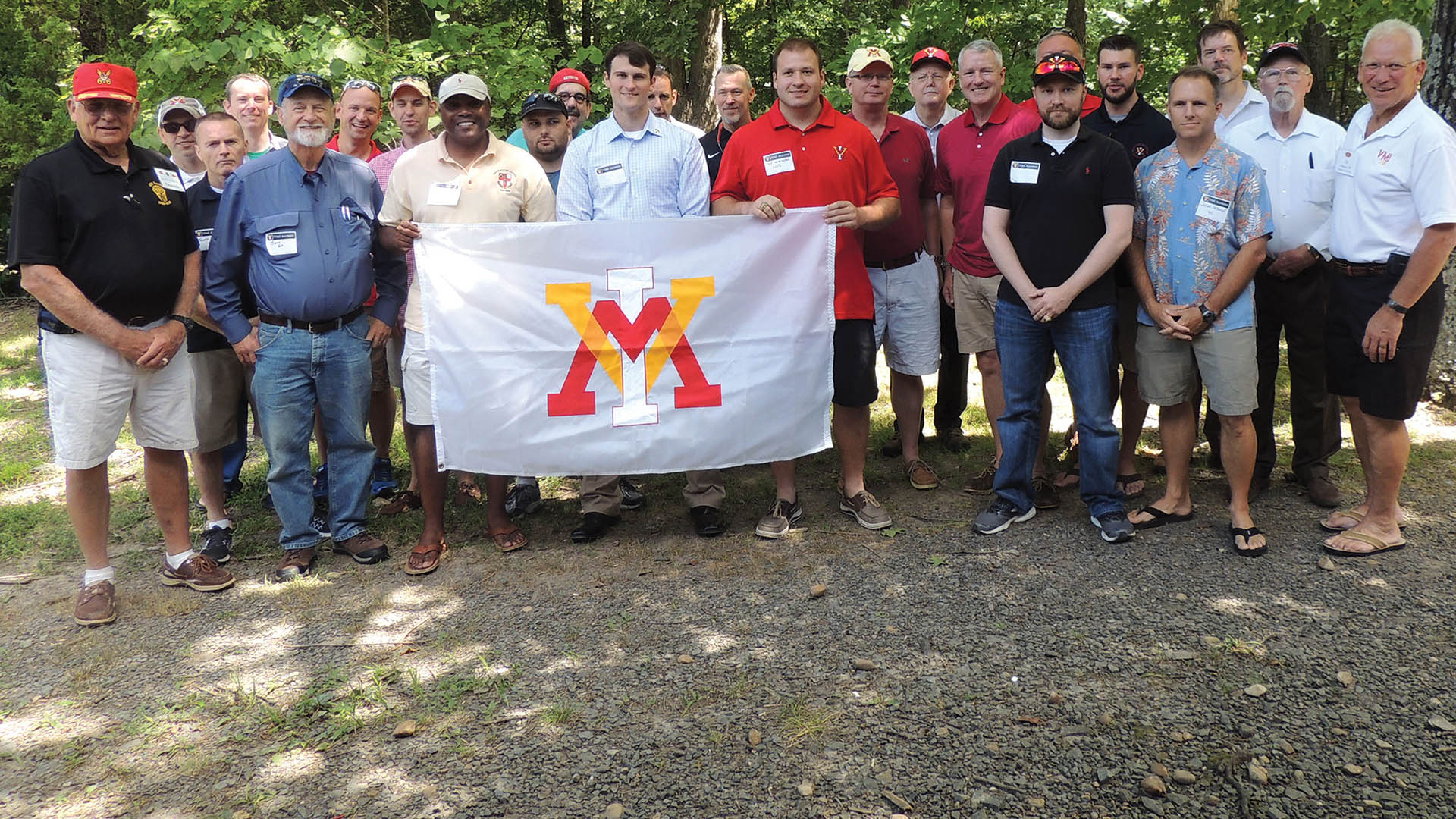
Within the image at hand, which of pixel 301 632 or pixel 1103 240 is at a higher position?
pixel 1103 240

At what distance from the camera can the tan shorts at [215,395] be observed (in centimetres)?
554

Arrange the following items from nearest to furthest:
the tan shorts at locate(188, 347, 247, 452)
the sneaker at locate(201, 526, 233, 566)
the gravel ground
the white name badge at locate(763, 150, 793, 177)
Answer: the gravel ground
the white name badge at locate(763, 150, 793, 177)
the sneaker at locate(201, 526, 233, 566)
the tan shorts at locate(188, 347, 247, 452)

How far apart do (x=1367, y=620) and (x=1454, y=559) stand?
2.97 feet

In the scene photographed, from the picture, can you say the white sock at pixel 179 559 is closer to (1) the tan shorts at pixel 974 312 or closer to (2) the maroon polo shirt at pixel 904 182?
(2) the maroon polo shirt at pixel 904 182

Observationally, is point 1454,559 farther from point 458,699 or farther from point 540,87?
point 540,87

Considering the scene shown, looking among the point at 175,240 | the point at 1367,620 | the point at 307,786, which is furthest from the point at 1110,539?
the point at 175,240

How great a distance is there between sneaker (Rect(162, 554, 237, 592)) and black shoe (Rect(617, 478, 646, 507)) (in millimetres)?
2012

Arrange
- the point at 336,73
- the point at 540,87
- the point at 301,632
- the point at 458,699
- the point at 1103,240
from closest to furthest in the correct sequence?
the point at 458,699, the point at 301,632, the point at 1103,240, the point at 336,73, the point at 540,87

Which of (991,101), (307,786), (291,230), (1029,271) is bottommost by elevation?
(307,786)

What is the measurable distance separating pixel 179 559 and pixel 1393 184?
5781mm

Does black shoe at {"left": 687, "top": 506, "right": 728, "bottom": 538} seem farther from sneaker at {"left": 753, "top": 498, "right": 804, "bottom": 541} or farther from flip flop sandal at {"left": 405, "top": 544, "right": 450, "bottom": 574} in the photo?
flip flop sandal at {"left": 405, "top": 544, "right": 450, "bottom": 574}

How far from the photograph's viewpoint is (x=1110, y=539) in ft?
16.3

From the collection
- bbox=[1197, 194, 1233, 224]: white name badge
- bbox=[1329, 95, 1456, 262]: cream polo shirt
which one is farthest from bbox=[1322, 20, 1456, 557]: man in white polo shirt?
bbox=[1197, 194, 1233, 224]: white name badge

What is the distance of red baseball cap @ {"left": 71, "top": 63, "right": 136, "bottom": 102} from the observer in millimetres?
4445
